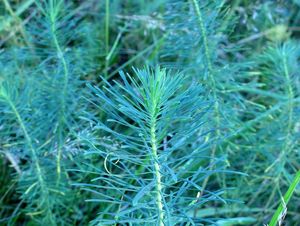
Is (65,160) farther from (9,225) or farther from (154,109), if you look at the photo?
(154,109)

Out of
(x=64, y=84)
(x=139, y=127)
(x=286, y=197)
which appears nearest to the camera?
(x=286, y=197)

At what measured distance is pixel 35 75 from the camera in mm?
1842

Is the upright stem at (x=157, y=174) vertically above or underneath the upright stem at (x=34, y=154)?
above

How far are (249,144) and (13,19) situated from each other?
1.02m

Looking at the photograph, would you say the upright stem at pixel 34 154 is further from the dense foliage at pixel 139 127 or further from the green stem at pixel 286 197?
the green stem at pixel 286 197

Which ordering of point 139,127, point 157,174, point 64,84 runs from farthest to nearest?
point 64,84, point 139,127, point 157,174

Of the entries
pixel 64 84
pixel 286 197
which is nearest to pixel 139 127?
pixel 64 84

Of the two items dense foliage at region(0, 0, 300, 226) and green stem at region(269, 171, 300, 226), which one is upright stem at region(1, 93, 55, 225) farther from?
green stem at region(269, 171, 300, 226)

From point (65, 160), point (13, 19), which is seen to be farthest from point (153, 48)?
point (65, 160)

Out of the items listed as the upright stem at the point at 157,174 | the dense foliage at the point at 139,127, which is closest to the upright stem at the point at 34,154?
the dense foliage at the point at 139,127

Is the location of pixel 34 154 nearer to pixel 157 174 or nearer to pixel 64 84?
pixel 64 84

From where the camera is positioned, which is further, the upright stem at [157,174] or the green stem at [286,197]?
the green stem at [286,197]

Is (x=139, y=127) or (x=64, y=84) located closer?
(x=139, y=127)

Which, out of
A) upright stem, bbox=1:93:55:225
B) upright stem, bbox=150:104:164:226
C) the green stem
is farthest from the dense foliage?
upright stem, bbox=150:104:164:226
